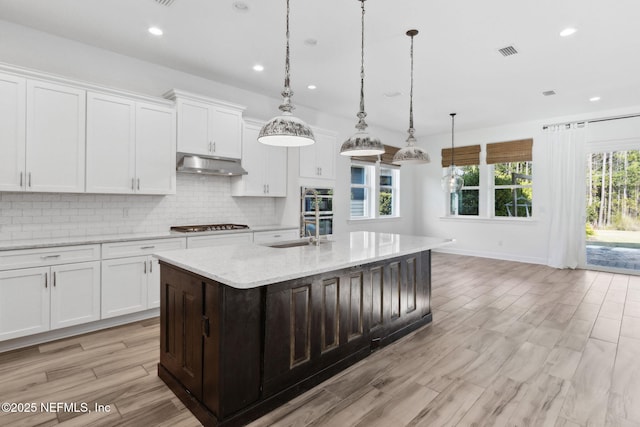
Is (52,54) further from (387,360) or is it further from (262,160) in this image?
(387,360)

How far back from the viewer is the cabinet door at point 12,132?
2.88m

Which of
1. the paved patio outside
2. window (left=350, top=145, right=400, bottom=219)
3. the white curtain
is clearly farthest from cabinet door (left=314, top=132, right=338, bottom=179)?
the paved patio outside

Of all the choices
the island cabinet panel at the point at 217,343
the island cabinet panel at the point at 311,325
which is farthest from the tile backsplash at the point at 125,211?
the island cabinet panel at the point at 311,325

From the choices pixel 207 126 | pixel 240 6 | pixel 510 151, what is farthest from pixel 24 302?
pixel 510 151

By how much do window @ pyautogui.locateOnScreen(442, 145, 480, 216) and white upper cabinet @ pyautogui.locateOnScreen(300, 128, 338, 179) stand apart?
3.69m

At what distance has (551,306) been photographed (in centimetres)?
412

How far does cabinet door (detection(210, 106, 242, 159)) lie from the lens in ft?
14.0

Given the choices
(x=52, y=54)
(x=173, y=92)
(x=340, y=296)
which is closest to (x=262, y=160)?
(x=173, y=92)

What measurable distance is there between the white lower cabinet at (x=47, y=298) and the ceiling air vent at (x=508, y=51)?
484 cm

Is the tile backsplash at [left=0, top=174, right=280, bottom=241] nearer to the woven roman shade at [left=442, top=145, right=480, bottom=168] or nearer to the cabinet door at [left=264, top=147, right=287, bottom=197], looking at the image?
the cabinet door at [left=264, top=147, right=287, bottom=197]

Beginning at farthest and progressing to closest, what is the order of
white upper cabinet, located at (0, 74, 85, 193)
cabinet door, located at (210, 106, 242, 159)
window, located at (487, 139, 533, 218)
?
window, located at (487, 139, 533, 218) → cabinet door, located at (210, 106, 242, 159) → white upper cabinet, located at (0, 74, 85, 193)

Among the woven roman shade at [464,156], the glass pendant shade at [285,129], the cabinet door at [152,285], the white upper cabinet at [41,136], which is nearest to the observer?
the glass pendant shade at [285,129]

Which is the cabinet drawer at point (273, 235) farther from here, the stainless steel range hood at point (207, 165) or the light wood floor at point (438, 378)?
the light wood floor at point (438, 378)

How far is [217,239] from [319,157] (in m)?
2.24
